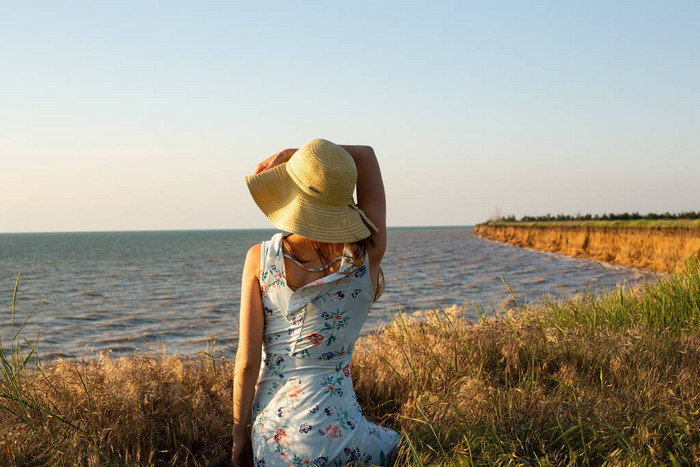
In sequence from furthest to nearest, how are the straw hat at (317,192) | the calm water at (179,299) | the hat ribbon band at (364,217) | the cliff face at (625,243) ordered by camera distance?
the cliff face at (625,243) < the calm water at (179,299) < the hat ribbon band at (364,217) < the straw hat at (317,192)

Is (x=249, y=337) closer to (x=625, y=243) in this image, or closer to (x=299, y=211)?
(x=299, y=211)

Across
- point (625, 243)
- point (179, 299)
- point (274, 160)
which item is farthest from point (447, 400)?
point (625, 243)

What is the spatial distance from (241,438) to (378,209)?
125 cm

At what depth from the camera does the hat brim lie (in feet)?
7.68

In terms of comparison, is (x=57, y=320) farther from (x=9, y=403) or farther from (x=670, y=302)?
(x=670, y=302)

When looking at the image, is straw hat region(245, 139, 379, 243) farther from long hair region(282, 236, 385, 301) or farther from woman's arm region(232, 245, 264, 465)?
woman's arm region(232, 245, 264, 465)

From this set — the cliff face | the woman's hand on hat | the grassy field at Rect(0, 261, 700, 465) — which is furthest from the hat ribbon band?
the cliff face

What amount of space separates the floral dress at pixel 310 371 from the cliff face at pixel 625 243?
12.4 meters

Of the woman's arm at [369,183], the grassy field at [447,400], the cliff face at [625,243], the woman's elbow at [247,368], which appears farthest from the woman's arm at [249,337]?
the cliff face at [625,243]

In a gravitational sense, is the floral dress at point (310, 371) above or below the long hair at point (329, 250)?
below

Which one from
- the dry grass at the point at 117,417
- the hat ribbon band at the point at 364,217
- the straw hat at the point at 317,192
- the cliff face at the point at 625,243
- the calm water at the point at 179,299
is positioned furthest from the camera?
the cliff face at the point at 625,243

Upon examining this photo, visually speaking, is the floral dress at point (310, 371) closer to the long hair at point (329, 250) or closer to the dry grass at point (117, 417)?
the long hair at point (329, 250)

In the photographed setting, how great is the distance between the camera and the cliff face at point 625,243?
21375 mm

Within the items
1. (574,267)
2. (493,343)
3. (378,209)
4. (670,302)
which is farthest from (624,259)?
(378,209)
